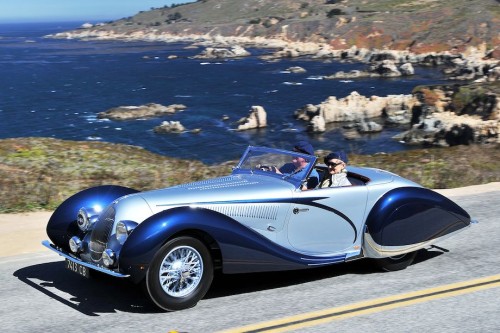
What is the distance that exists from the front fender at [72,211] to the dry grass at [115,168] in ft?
13.3

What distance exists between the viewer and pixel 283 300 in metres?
7.70

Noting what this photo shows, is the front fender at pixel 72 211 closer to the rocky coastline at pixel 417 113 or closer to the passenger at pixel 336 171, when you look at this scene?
the passenger at pixel 336 171

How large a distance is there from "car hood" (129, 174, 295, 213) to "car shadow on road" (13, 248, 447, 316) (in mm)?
997

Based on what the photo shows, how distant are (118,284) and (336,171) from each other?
10.1ft

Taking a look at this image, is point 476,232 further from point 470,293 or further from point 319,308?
point 319,308

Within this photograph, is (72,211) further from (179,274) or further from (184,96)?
(184,96)

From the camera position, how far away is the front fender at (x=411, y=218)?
28.5ft

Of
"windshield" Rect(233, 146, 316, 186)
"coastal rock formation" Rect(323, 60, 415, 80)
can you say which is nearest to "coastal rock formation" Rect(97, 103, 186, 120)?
"coastal rock formation" Rect(323, 60, 415, 80)

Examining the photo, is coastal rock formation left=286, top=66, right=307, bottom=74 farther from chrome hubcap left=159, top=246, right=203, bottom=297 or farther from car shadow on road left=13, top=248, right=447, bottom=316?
chrome hubcap left=159, top=246, right=203, bottom=297

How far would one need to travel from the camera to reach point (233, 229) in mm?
7551

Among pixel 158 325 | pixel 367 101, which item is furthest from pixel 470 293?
pixel 367 101

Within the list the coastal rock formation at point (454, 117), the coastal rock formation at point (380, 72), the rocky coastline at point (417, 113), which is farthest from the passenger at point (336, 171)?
the coastal rock formation at point (380, 72)

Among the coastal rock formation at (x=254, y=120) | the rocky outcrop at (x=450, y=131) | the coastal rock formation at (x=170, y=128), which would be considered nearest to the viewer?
the rocky outcrop at (x=450, y=131)

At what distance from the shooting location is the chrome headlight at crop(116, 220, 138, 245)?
286 inches
